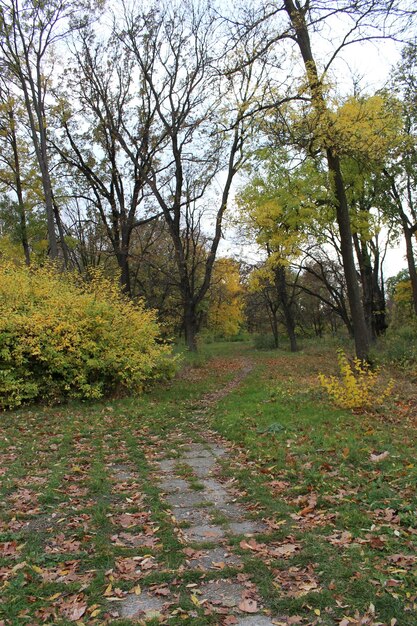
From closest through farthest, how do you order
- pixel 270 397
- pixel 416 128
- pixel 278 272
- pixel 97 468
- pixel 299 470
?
pixel 299 470 < pixel 97 468 < pixel 270 397 < pixel 416 128 < pixel 278 272

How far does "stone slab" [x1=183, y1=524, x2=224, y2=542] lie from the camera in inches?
154

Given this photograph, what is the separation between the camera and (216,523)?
4215mm

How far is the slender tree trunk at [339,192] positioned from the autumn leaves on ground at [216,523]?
446cm

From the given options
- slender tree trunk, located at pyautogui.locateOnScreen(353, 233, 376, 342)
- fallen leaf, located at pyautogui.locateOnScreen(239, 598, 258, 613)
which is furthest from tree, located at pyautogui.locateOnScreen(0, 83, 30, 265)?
fallen leaf, located at pyautogui.locateOnScreen(239, 598, 258, 613)

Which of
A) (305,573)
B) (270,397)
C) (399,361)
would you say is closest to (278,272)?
(399,361)

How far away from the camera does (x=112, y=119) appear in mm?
21797

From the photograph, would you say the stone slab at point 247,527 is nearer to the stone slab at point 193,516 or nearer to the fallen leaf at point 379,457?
the stone slab at point 193,516

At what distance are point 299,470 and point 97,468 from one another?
8.25ft

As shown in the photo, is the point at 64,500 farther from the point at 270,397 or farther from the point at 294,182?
the point at 294,182

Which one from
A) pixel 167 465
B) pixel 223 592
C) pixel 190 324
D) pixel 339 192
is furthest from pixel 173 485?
pixel 190 324

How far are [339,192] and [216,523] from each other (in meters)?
9.76

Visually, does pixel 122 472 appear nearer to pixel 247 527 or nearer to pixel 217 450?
pixel 217 450

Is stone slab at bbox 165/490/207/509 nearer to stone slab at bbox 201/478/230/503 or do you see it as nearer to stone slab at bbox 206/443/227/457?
stone slab at bbox 201/478/230/503

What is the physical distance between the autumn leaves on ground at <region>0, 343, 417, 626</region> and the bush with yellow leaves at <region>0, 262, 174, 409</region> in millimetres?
2681
